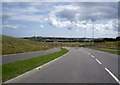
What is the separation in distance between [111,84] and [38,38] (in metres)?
172

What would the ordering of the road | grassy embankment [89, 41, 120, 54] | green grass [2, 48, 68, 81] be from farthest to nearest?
grassy embankment [89, 41, 120, 54], green grass [2, 48, 68, 81], the road

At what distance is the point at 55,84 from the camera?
12727 millimetres

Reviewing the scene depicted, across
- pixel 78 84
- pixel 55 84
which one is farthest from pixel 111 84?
pixel 55 84

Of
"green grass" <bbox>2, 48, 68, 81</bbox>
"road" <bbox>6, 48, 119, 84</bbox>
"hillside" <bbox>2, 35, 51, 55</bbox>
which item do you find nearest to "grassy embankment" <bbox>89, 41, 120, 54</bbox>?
"hillside" <bbox>2, 35, 51, 55</bbox>

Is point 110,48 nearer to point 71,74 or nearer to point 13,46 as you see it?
point 13,46

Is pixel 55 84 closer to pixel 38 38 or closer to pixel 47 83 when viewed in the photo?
pixel 47 83

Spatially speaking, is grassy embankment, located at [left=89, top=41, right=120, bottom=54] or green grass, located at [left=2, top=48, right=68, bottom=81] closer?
green grass, located at [left=2, top=48, right=68, bottom=81]

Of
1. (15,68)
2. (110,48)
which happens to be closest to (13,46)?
(110,48)

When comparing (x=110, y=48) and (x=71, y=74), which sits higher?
(x=110, y=48)

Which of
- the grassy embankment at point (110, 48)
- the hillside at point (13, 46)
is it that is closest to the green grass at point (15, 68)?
the hillside at point (13, 46)

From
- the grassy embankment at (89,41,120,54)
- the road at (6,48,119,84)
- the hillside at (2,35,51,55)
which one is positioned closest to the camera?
the road at (6,48,119,84)

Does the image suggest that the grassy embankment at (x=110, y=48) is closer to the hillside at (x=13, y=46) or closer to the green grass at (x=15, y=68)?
the hillside at (x=13, y=46)

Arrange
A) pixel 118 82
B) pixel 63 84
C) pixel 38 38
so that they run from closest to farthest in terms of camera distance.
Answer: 1. pixel 63 84
2. pixel 118 82
3. pixel 38 38

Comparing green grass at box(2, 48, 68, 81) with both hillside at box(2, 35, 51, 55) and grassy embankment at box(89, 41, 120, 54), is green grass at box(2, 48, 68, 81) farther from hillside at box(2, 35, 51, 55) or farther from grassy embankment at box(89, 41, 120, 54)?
grassy embankment at box(89, 41, 120, 54)
